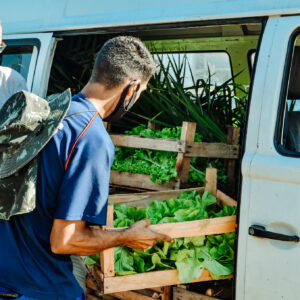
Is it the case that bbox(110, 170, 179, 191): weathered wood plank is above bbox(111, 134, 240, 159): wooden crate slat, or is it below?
below

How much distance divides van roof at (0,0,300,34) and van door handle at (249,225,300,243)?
1.13 meters

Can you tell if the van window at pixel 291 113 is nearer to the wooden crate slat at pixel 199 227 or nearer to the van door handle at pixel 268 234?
the van door handle at pixel 268 234

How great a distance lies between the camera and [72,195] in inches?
64.3

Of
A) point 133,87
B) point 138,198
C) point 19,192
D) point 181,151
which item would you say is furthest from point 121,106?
point 181,151

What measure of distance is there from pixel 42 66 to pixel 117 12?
757 mm

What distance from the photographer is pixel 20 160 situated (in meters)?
1.65

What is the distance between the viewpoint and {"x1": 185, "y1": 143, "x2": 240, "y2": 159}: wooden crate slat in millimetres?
3451

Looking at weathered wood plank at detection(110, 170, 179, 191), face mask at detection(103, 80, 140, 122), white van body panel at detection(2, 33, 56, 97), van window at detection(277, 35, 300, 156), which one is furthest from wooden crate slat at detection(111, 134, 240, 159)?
face mask at detection(103, 80, 140, 122)

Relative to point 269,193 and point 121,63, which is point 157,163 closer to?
point 269,193

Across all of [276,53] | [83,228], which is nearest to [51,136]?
[83,228]

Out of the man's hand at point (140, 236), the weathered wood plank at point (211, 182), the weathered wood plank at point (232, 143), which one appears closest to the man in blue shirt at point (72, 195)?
the man's hand at point (140, 236)

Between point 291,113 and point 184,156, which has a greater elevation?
point 291,113

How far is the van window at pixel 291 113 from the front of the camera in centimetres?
226

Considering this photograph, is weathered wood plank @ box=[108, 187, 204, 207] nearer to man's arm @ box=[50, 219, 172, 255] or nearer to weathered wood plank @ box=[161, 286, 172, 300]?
weathered wood plank @ box=[161, 286, 172, 300]
